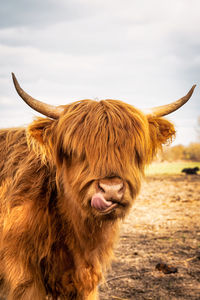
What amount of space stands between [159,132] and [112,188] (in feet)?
3.15

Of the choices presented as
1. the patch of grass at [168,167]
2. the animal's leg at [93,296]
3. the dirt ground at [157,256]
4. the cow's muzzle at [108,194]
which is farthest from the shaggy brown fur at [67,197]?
the patch of grass at [168,167]

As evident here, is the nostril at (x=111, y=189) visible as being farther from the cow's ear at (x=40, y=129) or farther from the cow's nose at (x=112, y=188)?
the cow's ear at (x=40, y=129)

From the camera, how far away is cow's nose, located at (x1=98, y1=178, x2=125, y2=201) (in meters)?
1.95

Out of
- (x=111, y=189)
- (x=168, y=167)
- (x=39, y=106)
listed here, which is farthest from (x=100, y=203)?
(x=168, y=167)

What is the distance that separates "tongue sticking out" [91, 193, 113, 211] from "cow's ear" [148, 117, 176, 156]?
0.88 metres

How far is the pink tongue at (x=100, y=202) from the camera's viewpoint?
196 centimetres

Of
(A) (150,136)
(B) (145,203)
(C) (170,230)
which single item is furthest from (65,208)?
(B) (145,203)

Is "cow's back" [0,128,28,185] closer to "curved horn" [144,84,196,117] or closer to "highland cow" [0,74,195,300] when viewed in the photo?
"highland cow" [0,74,195,300]

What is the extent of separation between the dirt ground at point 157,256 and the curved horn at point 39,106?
914 millimetres

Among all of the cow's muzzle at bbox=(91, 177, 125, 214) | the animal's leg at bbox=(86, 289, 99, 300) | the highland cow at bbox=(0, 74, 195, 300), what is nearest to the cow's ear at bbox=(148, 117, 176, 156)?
the highland cow at bbox=(0, 74, 195, 300)

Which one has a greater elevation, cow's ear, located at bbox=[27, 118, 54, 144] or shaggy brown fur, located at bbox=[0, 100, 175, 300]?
cow's ear, located at bbox=[27, 118, 54, 144]

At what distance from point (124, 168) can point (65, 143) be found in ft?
1.56

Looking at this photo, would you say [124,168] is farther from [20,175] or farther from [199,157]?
[199,157]

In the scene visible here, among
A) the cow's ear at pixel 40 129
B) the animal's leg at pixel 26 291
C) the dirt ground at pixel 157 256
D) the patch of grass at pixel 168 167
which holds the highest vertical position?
the cow's ear at pixel 40 129
